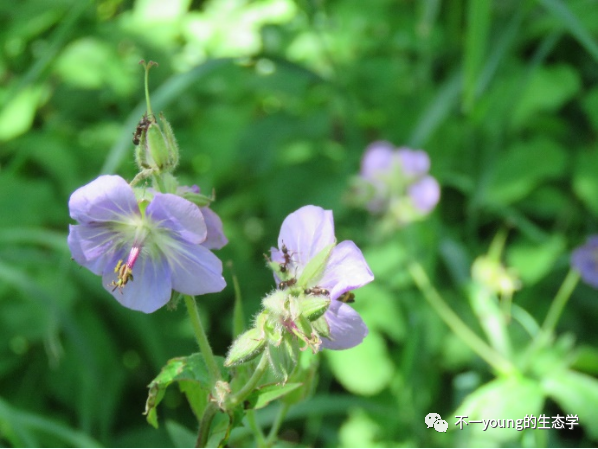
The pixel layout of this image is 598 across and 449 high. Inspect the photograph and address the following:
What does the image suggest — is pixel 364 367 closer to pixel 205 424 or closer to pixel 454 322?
pixel 454 322

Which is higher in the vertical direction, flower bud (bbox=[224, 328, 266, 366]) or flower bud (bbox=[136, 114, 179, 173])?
flower bud (bbox=[136, 114, 179, 173])

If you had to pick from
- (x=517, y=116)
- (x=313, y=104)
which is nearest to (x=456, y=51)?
(x=517, y=116)

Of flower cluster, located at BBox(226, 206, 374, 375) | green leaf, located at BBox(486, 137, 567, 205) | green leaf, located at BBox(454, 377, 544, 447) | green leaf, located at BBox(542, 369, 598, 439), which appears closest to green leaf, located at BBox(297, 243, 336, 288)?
flower cluster, located at BBox(226, 206, 374, 375)

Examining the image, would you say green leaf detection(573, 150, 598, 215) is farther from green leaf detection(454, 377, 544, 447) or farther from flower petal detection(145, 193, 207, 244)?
flower petal detection(145, 193, 207, 244)

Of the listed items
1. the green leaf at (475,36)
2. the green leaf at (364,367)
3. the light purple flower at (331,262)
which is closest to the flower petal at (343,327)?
the light purple flower at (331,262)

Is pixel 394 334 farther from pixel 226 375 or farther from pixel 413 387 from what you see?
pixel 226 375
